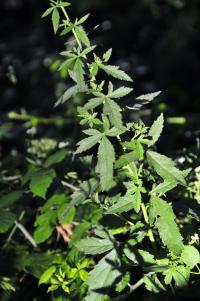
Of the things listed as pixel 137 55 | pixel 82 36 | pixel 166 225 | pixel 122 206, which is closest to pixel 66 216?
pixel 122 206

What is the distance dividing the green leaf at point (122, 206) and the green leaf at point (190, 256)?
203 mm

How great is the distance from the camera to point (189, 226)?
1617 millimetres

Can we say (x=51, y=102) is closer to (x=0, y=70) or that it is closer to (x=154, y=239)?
(x=0, y=70)

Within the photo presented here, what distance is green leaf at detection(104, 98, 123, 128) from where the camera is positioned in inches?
56.5

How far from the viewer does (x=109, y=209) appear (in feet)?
4.89

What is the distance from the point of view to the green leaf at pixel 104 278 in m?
1.50

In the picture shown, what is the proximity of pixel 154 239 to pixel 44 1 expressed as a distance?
9252 mm

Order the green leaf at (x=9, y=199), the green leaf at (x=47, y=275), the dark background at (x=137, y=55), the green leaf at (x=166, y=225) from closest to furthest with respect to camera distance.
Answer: the green leaf at (x=166, y=225) < the green leaf at (x=47, y=275) < the green leaf at (x=9, y=199) < the dark background at (x=137, y=55)

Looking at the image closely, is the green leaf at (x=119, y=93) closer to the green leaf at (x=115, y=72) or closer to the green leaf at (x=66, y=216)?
the green leaf at (x=115, y=72)

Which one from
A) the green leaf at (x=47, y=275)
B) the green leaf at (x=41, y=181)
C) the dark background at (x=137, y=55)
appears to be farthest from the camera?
the dark background at (x=137, y=55)

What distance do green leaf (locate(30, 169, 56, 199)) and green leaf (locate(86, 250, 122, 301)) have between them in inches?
15.0

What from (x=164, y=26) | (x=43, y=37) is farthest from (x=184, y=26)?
(x=43, y=37)

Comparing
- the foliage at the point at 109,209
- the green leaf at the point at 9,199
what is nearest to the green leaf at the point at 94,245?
the foliage at the point at 109,209

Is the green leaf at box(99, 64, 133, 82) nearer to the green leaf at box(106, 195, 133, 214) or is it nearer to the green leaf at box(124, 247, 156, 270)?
the green leaf at box(106, 195, 133, 214)
